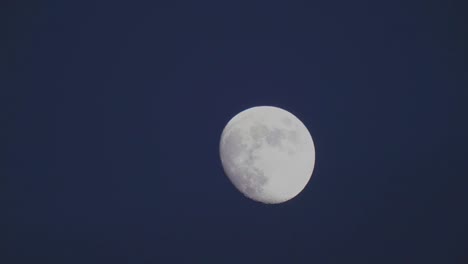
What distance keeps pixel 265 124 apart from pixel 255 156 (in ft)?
1.73

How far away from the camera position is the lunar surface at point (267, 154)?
581 centimetres

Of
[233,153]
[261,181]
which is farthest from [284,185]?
[233,153]

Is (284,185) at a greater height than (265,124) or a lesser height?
lesser

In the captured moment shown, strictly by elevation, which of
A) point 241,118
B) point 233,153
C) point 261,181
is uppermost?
point 241,118

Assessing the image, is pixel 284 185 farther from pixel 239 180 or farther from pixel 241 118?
pixel 241 118

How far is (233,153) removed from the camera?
19.7 feet

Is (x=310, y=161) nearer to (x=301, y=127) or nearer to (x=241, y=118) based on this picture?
(x=301, y=127)

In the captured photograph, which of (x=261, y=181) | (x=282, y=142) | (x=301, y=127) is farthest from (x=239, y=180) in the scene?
(x=301, y=127)

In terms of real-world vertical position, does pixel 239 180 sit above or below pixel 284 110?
below

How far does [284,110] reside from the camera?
20.7 ft

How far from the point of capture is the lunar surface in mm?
5809

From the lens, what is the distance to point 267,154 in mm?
5789

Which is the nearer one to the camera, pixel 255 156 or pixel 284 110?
pixel 255 156

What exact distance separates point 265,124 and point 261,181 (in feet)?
2.84
